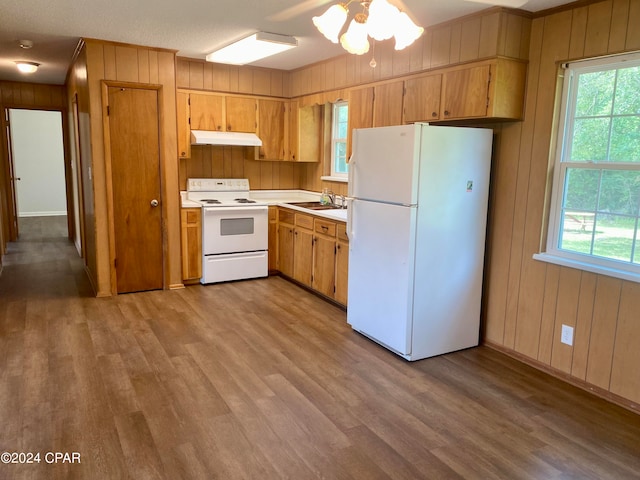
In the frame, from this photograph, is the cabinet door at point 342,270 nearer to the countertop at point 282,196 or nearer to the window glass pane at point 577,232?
the countertop at point 282,196

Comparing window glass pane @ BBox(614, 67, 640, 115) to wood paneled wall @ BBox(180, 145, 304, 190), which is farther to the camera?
wood paneled wall @ BBox(180, 145, 304, 190)

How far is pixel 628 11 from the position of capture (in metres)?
2.64

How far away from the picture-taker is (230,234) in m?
5.12

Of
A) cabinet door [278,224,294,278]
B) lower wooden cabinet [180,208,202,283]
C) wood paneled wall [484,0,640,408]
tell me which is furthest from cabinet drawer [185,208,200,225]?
wood paneled wall [484,0,640,408]

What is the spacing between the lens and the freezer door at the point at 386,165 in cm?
313

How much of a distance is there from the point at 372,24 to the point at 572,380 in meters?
2.51

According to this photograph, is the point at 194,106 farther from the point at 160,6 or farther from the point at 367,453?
the point at 367,453

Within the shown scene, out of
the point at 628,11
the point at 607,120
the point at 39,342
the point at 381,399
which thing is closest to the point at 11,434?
the point at 39,342

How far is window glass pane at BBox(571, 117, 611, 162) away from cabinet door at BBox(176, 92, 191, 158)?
3.78 m

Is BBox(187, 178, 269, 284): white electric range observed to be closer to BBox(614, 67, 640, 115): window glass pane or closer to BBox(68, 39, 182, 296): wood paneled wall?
BBox(68, 39, 182, 296): wood paneled wall

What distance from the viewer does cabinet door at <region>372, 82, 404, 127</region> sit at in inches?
153

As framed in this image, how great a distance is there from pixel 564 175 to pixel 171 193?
357 cm

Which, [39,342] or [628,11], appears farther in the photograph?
[39,342]

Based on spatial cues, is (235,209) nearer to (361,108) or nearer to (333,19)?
(361,108)
